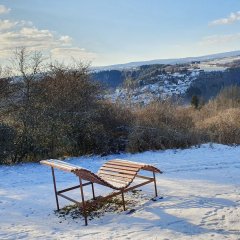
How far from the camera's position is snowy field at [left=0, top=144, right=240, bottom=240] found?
20.1 feet

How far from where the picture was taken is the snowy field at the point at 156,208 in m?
6.11

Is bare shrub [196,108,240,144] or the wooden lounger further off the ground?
the wooden lounger

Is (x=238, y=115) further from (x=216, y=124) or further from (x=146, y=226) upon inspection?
(x=146, y=226)

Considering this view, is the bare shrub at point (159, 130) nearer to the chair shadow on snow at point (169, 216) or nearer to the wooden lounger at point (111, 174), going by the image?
the wooden lounger at point (111, 174)

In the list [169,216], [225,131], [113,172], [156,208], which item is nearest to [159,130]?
[225,131]

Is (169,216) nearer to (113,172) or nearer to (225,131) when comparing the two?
(113,172)

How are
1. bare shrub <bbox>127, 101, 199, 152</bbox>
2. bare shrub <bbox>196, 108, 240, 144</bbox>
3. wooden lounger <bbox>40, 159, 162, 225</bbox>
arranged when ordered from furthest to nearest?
bare shrub <bbox>196, 108, 240, 144</bbox>, bare shrub <bbox>127, 101, 199, 152</bbox>, wooden lounger <bbox>40, 159, 162, 225</bbox>

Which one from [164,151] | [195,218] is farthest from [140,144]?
[195,218]

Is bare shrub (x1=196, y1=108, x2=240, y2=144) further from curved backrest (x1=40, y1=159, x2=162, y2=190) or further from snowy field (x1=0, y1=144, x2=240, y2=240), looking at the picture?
curved backrest (x1=40, y1=159, x2=162, y2=190)

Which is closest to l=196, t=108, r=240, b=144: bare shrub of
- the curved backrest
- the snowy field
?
the snowy field

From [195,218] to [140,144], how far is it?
7.46 meters

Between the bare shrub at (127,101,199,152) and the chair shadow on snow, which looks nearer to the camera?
the chair shadow on snow

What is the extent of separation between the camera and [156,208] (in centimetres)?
724

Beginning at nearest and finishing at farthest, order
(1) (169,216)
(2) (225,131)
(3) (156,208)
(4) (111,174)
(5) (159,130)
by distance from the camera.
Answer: (1) (169,216)
(3) (156,208)
(4) (111,174)
(5) (159,130)
(2) (225,131)
